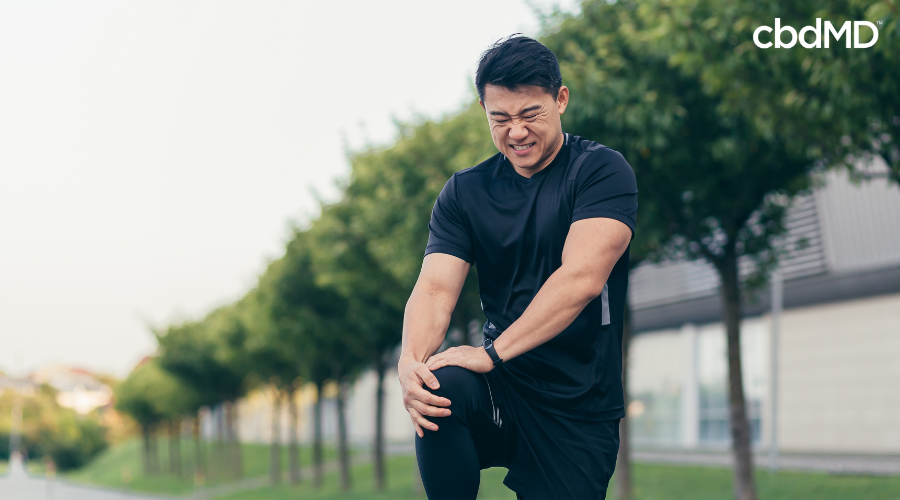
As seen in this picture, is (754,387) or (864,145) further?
(754,387)

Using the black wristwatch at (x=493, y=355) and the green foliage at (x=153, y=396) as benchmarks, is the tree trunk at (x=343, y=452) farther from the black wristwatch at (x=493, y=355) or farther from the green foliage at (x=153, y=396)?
the black wristwatch at (x=493, y=355)

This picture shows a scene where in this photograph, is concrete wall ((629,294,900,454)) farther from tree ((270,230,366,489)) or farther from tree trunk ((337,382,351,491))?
tree ((270,230,366,489))

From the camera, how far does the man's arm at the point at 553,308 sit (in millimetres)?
2131

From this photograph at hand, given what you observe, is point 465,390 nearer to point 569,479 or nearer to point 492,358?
point 492,358

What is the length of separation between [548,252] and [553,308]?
7.8 inches

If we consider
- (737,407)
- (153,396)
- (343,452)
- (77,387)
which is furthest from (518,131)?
(77,387)

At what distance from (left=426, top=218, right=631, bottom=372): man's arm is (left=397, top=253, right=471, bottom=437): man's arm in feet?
0.20

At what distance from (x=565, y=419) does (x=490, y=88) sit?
2.64 feet

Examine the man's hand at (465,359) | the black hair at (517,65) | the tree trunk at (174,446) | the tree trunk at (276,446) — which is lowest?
the tree trunk at (174,446)

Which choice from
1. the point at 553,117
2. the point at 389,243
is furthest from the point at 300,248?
the point at 553,117

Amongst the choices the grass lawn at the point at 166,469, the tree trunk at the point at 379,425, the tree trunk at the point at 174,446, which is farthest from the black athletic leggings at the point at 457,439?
the tree trunk at the point at 174,446

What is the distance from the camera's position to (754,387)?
32.8m

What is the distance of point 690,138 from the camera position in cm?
A: 1155

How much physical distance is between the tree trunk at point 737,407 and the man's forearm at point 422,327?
32.9 ft
